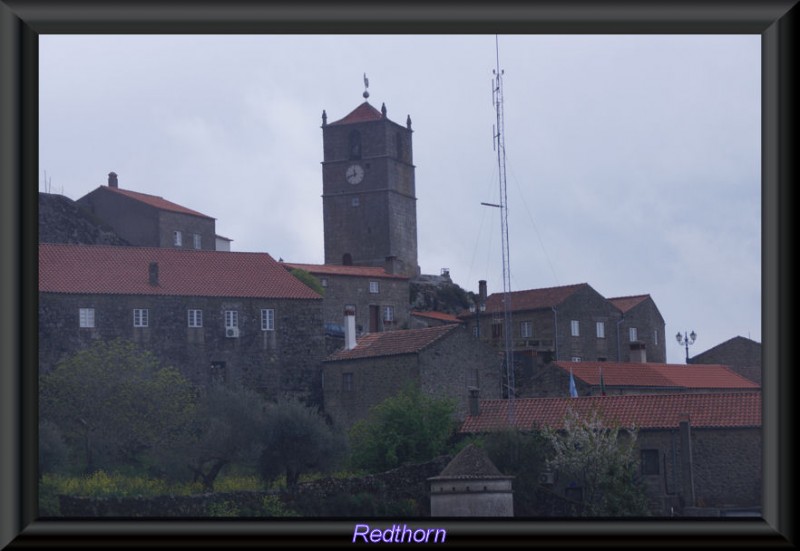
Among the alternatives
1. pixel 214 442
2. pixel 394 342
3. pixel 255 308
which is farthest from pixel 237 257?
pixel 214 442

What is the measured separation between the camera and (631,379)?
45938 mm

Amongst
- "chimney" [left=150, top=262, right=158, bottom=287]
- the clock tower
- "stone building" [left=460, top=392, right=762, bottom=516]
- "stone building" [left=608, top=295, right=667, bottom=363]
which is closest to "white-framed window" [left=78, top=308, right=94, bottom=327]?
"chimney" [left=150, top=262, right=158, bottom=287]

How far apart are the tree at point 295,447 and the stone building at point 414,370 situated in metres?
6.10

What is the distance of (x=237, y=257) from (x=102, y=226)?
11.3m

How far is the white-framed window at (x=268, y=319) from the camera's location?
45594 millimetres

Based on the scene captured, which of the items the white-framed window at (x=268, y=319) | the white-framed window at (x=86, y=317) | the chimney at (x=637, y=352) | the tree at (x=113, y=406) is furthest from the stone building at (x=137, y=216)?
the chimney at (x=637, y=352)

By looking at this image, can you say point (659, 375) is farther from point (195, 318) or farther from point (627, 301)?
point (195, 318)

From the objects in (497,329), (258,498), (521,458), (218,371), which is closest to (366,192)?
(497,329)

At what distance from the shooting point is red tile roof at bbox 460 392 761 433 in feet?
104

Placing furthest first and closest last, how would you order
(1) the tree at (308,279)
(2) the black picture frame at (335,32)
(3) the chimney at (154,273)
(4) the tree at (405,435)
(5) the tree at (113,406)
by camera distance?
1. (1) the tree at (308,279)
2. (3) the chimney at (154,273)
3. (5) the tree at (113,406)
4. (4) the tree at (405,435)
5. (2) the black picture frame at (335,32)

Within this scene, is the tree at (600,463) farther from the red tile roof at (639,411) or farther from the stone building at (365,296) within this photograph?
the stone building at (365,296)

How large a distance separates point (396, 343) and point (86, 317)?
461 inches

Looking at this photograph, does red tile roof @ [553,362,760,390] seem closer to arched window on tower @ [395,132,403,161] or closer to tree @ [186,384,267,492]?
tree @ [186,384,267,492]

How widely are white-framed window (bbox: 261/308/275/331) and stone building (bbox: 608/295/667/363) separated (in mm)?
20081
